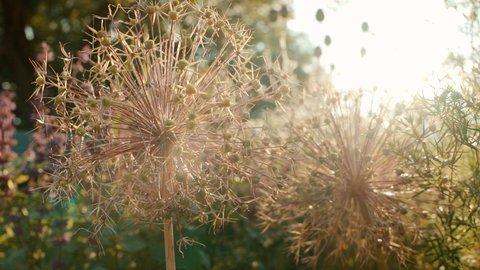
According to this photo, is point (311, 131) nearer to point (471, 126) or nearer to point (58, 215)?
point (471, 126)

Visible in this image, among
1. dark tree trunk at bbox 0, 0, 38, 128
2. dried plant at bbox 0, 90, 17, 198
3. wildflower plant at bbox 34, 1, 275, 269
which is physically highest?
dark tree trunk at bbox 0, 0, 38, 128

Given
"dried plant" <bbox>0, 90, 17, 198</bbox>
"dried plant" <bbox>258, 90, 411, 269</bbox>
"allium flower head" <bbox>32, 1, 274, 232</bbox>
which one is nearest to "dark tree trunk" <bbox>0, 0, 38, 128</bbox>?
"dried plant" <bbox>0, 90, 17, 198</bbox>

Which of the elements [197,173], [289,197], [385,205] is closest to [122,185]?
[197,173]

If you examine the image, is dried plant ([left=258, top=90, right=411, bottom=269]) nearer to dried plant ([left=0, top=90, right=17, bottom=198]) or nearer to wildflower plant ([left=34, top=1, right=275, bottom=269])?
wildflower plant ([left=34, top=1, right=275, bottom=269])

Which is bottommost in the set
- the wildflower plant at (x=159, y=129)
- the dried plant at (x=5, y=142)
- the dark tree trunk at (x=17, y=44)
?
the dried plant at (x=5, y=142)

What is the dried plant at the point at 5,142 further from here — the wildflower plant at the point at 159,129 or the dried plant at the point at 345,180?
the dried plant at the point at 345,180

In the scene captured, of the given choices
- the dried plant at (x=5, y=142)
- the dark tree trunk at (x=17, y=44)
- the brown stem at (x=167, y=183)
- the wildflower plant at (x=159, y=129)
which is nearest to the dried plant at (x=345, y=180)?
the wildflower plant at (x=159, y=129)

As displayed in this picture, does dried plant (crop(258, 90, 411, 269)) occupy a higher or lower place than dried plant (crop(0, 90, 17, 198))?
higher

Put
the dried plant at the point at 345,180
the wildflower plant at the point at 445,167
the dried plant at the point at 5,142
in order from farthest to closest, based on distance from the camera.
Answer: the dried plant at the point at 5,142, the dried plant at the point at 345,180, the wildflower plant at the point at 445,167
